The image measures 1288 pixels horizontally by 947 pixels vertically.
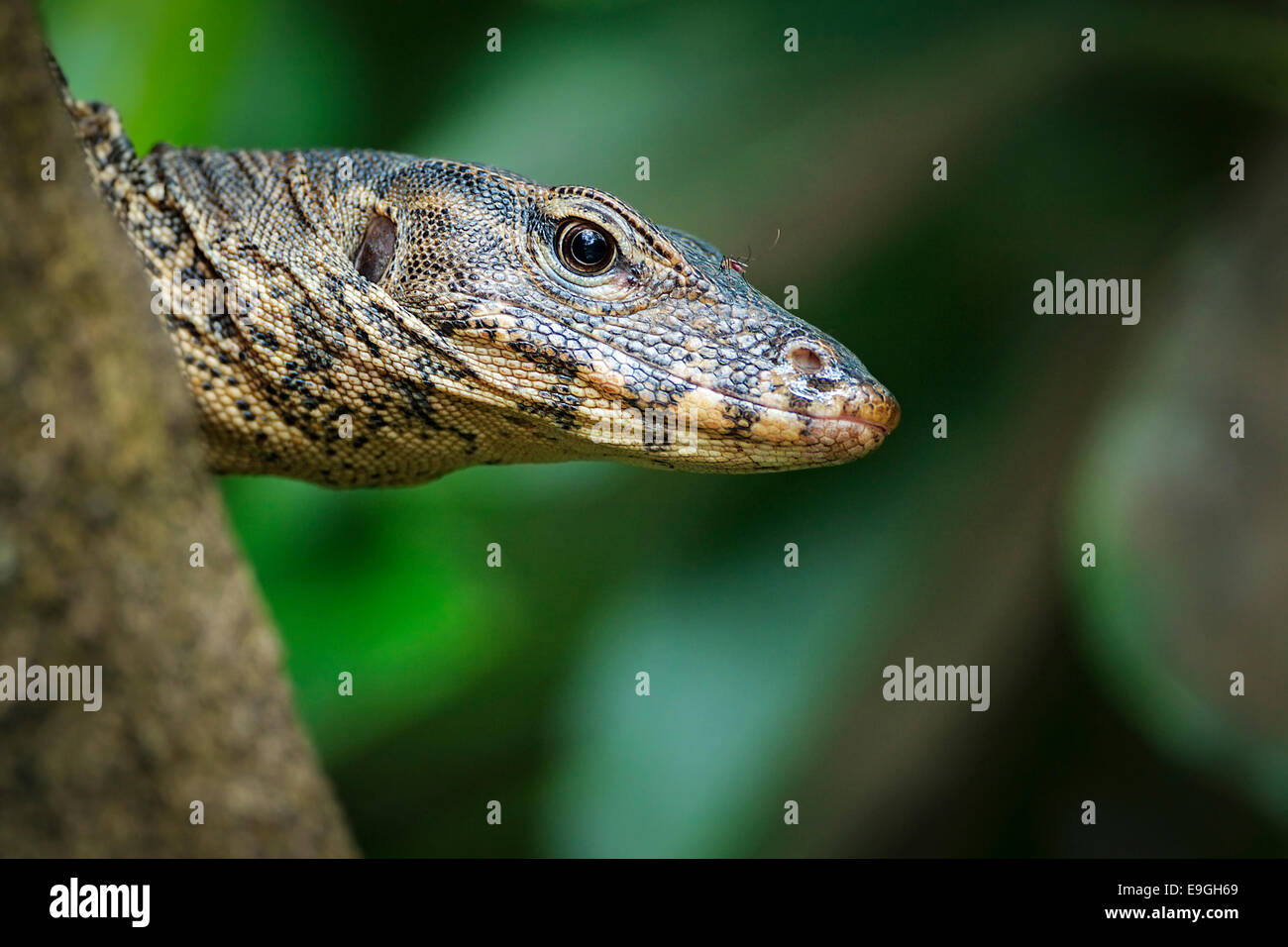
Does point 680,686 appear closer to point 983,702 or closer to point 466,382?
point 983,702

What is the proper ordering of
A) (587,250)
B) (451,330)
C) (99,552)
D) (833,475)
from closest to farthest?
1. (99,552)
2. (451,330)
3. (587,250)
4. (833,475)

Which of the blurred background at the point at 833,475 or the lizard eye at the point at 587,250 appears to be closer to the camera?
the lizard eye at the point at 587,250

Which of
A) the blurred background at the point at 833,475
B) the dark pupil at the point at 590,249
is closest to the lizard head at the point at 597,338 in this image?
the dark pupil at the point at 590,249

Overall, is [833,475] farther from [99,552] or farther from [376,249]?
[99,552]

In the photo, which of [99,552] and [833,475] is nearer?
[99,552]

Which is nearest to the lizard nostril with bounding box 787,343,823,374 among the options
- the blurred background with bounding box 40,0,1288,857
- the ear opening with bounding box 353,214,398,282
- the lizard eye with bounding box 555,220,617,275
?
the lizard eye with bounding box 555,220,617,275

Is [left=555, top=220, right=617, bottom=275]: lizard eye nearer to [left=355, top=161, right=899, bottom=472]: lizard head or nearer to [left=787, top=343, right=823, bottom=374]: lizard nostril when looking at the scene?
[left=355, top=161, right=899, bottom=472]: lizard head

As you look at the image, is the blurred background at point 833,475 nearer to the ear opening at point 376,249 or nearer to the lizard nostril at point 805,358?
the ear opening at point 376,249

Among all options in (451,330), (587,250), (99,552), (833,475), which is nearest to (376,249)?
(451,330)
